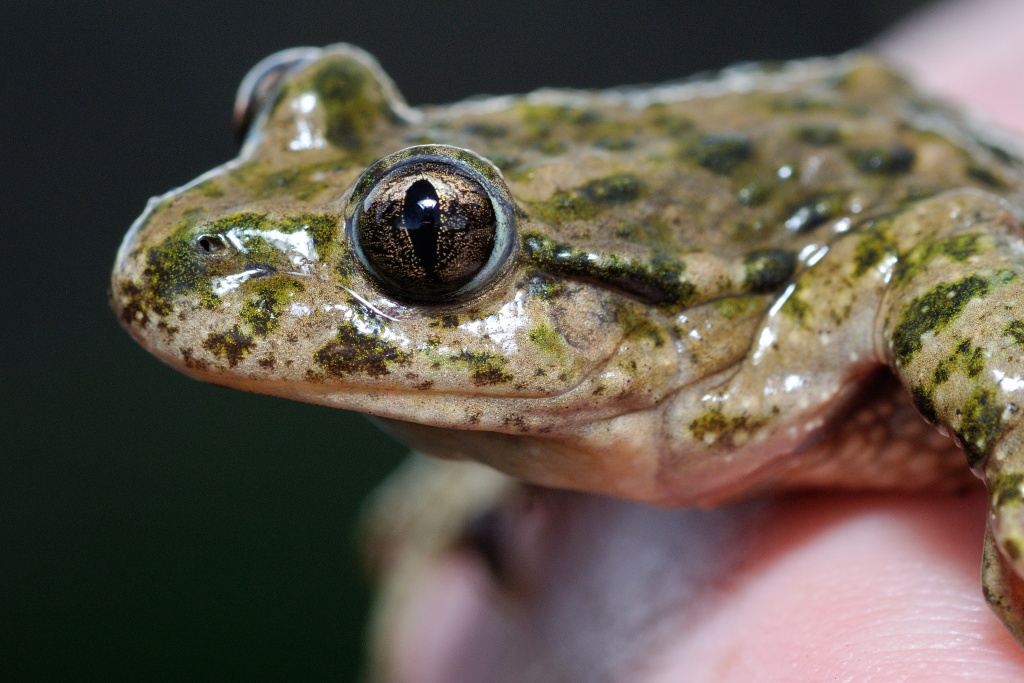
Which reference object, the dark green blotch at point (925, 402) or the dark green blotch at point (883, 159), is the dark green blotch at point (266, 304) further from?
the dark green blotch at point (883, 159)

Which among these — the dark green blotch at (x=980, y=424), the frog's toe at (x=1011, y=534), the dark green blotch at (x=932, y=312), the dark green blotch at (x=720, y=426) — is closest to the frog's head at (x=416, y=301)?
the dark green blotch at (x=720, y=426)

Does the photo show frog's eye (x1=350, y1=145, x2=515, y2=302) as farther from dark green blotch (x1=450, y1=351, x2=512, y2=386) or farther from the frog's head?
dark green blotch (x1=450, y1=351, x2=512, y2=386)

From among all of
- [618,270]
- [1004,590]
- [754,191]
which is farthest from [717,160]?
[1004,590]

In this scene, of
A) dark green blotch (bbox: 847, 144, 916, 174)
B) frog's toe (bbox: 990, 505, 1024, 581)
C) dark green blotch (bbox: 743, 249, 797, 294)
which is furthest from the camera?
dark green blotch (bbox: 847, 144, 916, 174)

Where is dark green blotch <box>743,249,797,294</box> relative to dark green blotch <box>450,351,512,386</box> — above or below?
above

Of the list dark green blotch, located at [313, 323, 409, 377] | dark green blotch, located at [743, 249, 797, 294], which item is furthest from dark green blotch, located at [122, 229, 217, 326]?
dark green blotch, located at [743, 249, 797, 294]

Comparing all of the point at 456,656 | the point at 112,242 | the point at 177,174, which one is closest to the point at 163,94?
the point at 177,174

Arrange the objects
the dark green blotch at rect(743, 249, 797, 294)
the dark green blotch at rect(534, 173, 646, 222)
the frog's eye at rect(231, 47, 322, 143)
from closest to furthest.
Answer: the dark green blotch at rect(534, 173, 646, 222) < the dark green blotch at rect(743, 249, 797, 294) < the frog's eye at rect(231, 47, 322, 143)
